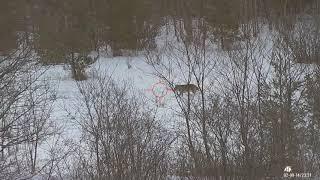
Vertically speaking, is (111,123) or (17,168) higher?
(111,123)

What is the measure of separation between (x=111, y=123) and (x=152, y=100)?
6638 mm

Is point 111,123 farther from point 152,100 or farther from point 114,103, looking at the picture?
point 152,100

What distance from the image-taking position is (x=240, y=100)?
381 inches

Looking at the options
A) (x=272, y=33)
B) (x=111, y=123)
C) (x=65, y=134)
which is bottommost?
(x=65, y=134)

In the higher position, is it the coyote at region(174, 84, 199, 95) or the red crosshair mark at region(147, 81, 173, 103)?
the coyote at region(174, 84, 199, 95)

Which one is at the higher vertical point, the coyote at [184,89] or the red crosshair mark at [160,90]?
the coyote at [184,89]

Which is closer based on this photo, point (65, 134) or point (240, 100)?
point (240, 100)

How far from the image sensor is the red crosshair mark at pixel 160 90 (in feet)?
52.9

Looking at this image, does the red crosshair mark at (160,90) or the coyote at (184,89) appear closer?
the coyote at (184,89)

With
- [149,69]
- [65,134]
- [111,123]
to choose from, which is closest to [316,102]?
[111,123]

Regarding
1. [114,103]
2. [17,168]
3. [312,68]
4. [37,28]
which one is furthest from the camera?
[37,28]

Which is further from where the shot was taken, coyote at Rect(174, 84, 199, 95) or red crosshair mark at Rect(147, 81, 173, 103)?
red crosshair mark at Rect(147, 81, 173, 103)

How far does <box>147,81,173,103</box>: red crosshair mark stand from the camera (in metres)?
16.1

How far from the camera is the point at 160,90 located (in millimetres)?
16953
